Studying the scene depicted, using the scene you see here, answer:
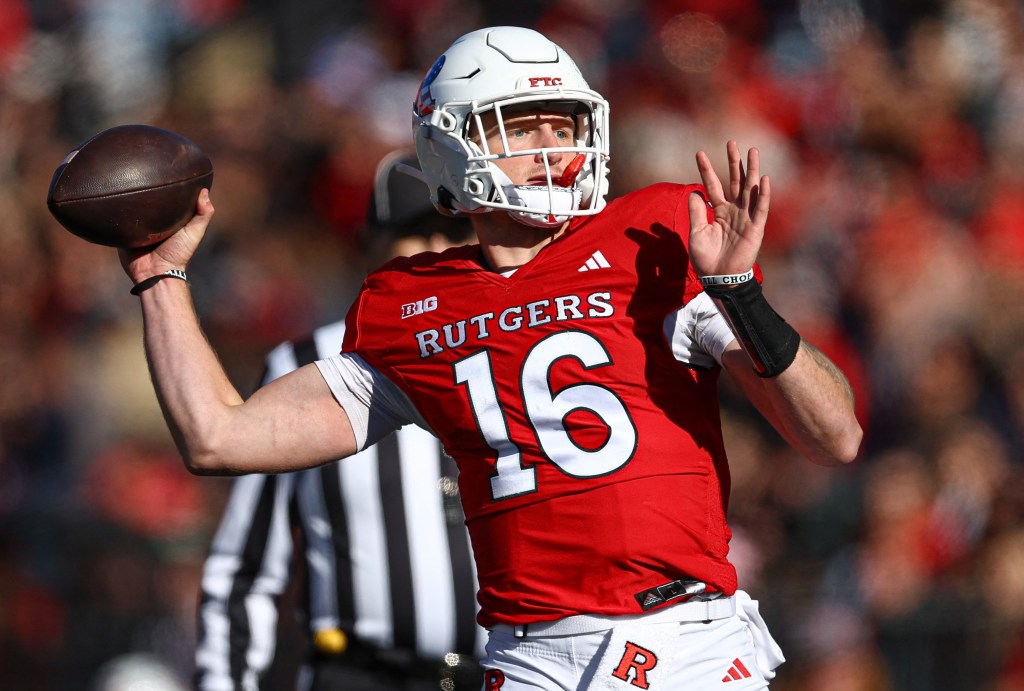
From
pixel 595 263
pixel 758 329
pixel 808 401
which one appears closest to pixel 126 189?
pixel 595 263

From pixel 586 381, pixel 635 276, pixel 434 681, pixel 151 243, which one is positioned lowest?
pixel 434 681

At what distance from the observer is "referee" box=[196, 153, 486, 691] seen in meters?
3.13

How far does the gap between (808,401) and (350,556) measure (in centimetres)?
150

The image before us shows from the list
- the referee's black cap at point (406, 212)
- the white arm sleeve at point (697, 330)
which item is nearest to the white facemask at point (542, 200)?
the white arm sleeve at point (697, 330)

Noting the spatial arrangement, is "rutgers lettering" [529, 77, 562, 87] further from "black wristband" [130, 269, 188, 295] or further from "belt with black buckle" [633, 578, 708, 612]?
"belt with black buckle" [633, 578, 708, 612]

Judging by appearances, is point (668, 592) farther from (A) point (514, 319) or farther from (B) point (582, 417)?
(A) point (514, 319)

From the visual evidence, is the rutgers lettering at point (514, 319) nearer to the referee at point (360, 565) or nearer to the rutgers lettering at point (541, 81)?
the rutgers lettering at point (541, 81)

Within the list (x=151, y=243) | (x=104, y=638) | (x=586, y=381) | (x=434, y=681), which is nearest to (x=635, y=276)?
(x=586, y=381)

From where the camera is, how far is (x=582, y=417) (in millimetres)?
2104

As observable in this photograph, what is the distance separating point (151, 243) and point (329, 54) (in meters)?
3.32

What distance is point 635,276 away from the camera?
7.09 ft

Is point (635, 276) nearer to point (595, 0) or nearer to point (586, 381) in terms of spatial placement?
point (586, 381)

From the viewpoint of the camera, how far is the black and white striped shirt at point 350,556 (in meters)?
3.14

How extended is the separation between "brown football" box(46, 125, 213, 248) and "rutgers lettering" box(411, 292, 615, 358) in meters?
0.54
